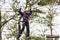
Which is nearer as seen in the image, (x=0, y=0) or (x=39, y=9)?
(x=0, y=0)

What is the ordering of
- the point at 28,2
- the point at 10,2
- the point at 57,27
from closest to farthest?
the point at 28,2 → the point at 10,2 → the point at 57,27

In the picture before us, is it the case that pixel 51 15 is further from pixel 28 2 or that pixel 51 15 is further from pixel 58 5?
pixel 28 2

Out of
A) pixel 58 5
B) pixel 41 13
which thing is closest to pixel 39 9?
pixel 41 13

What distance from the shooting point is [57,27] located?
Answer: 17141mm

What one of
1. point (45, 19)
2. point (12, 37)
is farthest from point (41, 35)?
point (12, 37)

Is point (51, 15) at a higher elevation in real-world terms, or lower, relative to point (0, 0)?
lower

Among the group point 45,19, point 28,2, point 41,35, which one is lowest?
point 41,35

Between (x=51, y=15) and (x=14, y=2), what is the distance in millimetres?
3046

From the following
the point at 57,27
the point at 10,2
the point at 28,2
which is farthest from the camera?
the point at 57,27

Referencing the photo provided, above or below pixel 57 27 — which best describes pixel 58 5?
above

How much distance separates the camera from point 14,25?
15.3 meters

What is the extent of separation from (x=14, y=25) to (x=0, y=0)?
1.99 metres

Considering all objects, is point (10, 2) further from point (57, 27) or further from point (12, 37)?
point (57, 27)

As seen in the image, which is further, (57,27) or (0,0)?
(57,27)
